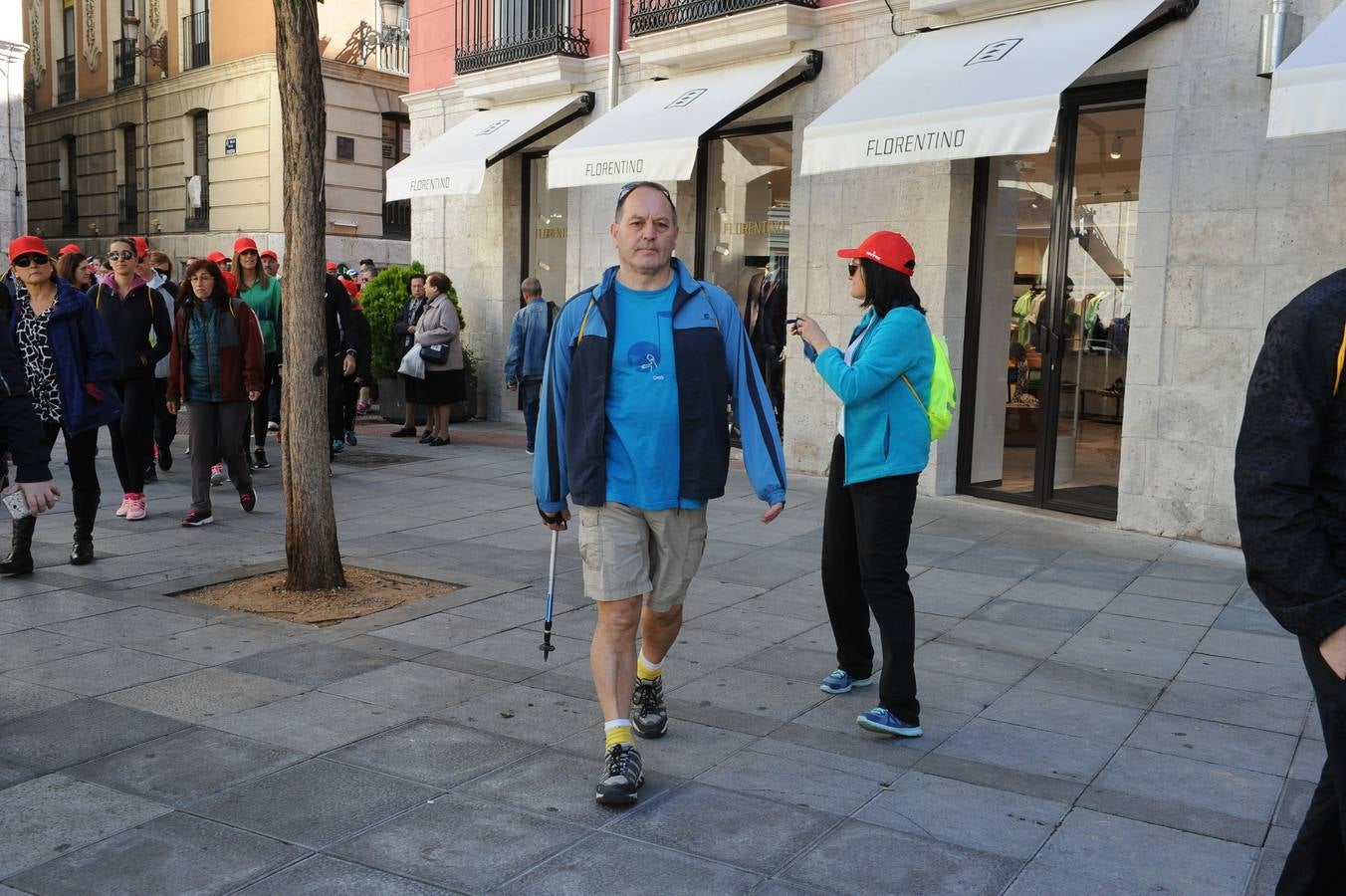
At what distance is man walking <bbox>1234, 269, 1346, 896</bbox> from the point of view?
2.27m

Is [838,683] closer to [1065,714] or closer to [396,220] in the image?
[1065,714]

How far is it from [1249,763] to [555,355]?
9.03 feet

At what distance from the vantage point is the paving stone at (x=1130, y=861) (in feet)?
11.0

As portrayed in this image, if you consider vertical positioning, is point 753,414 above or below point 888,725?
above

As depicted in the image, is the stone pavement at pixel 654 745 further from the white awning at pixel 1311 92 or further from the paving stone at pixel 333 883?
the white awning at pixel 1311 92

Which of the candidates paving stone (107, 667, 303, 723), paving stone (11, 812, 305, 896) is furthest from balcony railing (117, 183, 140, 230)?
paving stone (11, 812, 305, 896)

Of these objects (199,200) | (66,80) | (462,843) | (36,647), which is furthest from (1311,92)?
(66,80)

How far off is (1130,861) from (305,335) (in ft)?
15.3

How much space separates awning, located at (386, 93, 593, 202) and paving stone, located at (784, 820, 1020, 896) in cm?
1086

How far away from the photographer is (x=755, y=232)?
12.5m

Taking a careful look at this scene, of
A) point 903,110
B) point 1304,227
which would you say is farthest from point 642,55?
point 1304,227

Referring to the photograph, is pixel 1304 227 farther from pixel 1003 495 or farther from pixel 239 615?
pixel 239 615

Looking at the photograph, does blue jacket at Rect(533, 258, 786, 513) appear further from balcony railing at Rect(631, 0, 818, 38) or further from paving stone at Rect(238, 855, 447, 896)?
balcony railing at Rect(631, 0, 818, 38)

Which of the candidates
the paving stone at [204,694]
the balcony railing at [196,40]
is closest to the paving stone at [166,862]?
the paving stone at [204,694]
